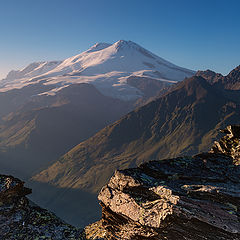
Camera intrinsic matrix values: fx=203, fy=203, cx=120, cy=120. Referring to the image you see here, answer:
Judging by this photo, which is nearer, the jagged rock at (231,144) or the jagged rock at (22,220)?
the jagged rock at (22,220)

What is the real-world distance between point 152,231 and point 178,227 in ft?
6.69

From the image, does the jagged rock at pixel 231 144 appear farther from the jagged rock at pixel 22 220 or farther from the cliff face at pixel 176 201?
the jagged rock at pixel 22 220

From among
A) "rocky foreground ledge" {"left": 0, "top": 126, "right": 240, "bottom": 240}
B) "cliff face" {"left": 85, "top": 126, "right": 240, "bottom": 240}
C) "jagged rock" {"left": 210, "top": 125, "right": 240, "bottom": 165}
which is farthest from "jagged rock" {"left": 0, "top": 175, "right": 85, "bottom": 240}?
"jagged rock" {"left": 210, "top": 125, "right": 240, "bottom": 165}

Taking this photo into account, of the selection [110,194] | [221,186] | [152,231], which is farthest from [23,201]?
[221,186]

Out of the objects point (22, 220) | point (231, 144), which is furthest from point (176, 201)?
point (22, 220)

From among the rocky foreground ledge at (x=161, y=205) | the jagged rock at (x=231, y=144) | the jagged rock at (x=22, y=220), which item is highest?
the jagged rock at (x=231, y=144)

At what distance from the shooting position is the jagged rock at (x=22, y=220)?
18.2 m

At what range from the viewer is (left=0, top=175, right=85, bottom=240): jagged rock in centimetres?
1819

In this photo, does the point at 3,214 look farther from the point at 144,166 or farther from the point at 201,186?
the point at 201,186

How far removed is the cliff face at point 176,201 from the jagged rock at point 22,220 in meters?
2.63

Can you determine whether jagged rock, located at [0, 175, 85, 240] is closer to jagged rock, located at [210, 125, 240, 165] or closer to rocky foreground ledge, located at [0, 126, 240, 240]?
rocky foreground ledge, located at [0, 126, 240, 240]

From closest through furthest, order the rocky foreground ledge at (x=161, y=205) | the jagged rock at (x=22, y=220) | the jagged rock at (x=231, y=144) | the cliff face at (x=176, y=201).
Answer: the cliff face at (x=176, y=201) < the rocky foreground ledge at (x=161, y=205) < the jagged rock at (x=22, y=220) < the jagged rock at (x=231, y=144)

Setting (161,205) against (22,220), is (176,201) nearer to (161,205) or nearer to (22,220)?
(161,205)

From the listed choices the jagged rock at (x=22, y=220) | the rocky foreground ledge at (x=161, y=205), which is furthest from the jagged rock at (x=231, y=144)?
the jagged rock at (x=22, y=220)
